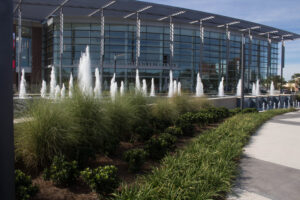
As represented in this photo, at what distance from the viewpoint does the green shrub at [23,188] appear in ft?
10.5

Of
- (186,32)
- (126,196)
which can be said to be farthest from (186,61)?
(126,196)

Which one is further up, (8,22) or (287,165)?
(8,22)

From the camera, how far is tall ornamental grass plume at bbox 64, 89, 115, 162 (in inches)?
203

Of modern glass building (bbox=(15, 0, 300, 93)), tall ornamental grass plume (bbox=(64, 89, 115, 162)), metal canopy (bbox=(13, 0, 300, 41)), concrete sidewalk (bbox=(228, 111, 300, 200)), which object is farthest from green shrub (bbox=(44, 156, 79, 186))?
modern glass building (bbox=(15, 0, 300, 93))

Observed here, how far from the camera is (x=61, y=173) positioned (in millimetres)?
3865

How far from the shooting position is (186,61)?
3694cm

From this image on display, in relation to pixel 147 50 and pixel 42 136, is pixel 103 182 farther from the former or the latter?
pixel 147 50

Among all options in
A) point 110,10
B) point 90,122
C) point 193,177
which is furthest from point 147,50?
point 193,177

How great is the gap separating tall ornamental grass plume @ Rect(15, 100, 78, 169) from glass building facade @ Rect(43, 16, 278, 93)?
28.7 m

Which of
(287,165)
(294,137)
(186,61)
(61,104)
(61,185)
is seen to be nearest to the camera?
(61,185)

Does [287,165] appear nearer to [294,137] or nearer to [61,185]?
[294,137]

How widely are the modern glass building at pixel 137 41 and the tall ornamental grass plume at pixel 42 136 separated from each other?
23891 mm

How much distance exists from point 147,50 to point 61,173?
31492 millimetres

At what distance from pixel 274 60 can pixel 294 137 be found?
4677 cm
